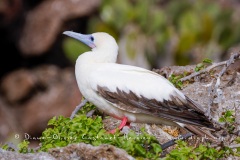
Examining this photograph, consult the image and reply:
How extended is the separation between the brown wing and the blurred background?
13148mm

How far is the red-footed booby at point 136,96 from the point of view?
8.38m

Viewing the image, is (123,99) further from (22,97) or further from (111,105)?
(22,97)

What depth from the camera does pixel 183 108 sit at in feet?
27.6

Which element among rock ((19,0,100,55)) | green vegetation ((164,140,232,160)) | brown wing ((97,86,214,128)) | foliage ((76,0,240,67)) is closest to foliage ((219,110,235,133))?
brown wing ((97,86,214,128))

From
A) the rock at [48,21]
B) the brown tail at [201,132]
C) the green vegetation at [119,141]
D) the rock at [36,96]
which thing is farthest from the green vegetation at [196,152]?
the rock at [48,21]

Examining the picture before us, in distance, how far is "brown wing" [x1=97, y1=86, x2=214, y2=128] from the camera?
27.3 feet

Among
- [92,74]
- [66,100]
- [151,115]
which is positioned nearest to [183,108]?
[151,115]

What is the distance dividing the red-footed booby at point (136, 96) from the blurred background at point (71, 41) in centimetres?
1303

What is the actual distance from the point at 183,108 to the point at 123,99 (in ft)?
1.89

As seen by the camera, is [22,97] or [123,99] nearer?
[123,99]

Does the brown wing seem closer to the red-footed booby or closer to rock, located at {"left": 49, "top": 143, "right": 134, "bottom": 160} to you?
the red-footed booby

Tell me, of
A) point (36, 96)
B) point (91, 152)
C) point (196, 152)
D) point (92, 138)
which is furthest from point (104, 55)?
point (36, 96)

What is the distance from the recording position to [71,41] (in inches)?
848

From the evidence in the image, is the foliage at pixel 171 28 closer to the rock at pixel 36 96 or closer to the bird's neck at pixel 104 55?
the rock at pixel 36 96
